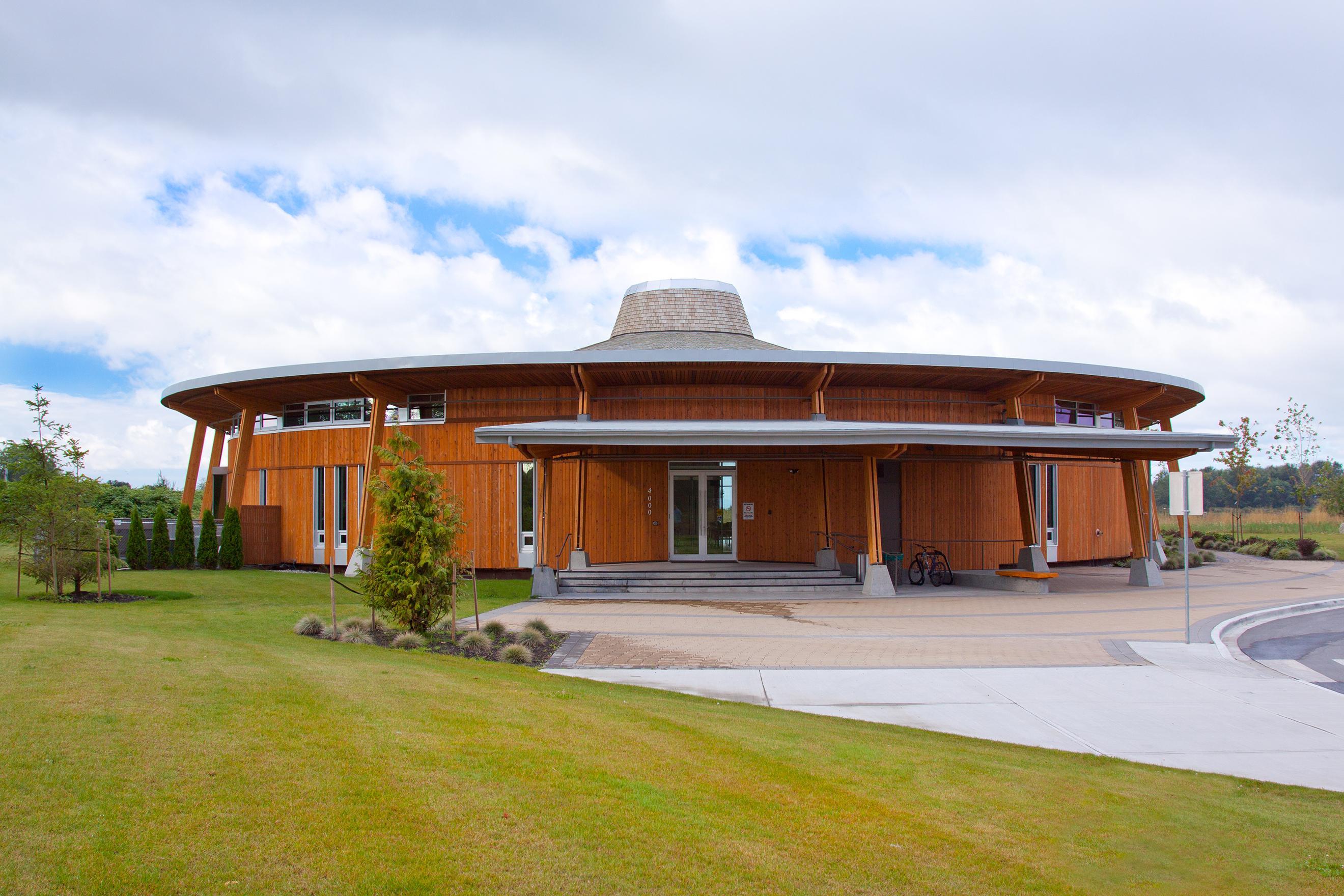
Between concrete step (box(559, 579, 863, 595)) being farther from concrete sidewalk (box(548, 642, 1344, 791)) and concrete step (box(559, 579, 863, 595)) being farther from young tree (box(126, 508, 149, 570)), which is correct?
young tree (box(126, 508, 149, 570))

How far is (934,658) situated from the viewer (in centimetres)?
1098

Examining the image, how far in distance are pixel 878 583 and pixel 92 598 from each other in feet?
44.0

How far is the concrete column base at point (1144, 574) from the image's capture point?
2009 centimetres

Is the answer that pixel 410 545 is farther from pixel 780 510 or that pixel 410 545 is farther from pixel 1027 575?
pixel 1027 575

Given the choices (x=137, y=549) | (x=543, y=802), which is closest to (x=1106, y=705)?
(x=543, y=802)

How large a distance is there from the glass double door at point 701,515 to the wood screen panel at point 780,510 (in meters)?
0.35

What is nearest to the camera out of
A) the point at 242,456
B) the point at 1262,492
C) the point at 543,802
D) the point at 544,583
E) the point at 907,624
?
the point at 543,802

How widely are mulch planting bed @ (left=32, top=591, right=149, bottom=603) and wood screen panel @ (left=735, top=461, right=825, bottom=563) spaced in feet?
41.4

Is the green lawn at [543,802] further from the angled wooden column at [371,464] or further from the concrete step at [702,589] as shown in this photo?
the angled wooden column at [371,464]

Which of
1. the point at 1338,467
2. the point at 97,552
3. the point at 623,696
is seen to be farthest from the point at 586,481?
the point at 1338,467

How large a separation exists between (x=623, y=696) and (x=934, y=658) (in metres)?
4.50

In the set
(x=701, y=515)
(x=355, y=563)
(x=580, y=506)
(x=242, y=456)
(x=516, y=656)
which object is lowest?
(x=516, y=656)

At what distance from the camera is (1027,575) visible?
61.2 ft

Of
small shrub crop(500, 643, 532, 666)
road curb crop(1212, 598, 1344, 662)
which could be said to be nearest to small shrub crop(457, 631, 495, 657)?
small shrub crop(500, 643, 532, 666)
